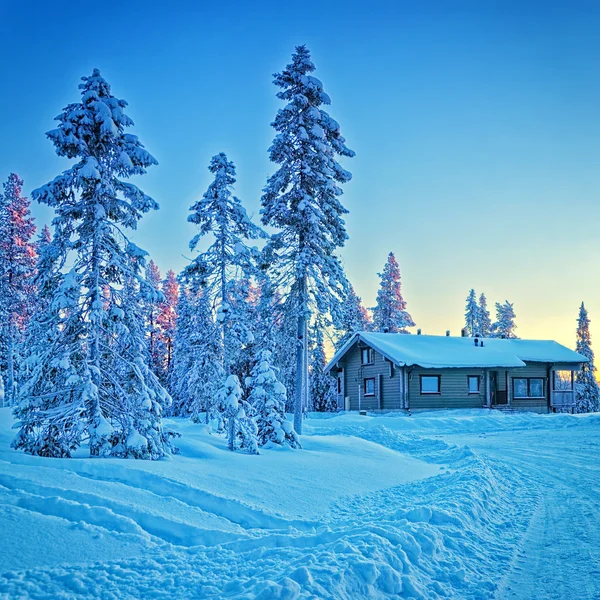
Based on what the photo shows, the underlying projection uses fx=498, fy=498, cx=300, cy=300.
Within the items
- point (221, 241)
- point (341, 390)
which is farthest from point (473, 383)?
point (221, 241)

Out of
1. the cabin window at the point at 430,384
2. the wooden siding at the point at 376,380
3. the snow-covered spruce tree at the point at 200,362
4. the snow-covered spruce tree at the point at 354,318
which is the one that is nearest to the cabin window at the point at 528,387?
the cabin window at the point at 430,384

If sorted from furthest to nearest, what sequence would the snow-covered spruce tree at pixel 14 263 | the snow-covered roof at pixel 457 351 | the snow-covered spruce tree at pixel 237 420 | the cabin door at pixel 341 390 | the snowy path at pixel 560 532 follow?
the cabin door at pixel 341 390 < the snow-covered roof at pixel 457 351 < the snow-covered spruce tree at pixel 14 263 < the snow-covered spruce tree at pixel 237 420 < the snowy path at pixel 560 532

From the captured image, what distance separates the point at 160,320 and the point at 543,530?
47.7 meters

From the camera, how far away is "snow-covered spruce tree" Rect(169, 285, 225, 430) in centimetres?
1551

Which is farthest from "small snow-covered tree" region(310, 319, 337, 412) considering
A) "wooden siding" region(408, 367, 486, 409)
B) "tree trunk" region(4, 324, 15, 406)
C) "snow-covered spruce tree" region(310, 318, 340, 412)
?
"tree trunk" region(4, 324, 15, 406)

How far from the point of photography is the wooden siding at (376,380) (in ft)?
111

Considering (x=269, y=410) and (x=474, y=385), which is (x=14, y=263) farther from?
(x=474, y=385)

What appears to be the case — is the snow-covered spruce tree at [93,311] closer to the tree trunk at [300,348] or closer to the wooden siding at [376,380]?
the tree trunk at [300,348]

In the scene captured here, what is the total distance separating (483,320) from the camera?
65.8 metres

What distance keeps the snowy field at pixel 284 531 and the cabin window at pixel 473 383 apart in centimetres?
2456

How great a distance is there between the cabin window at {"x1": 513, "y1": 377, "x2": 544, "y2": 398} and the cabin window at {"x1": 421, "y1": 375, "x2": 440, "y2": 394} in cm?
730

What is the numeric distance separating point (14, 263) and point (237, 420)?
A: 23.8 meters

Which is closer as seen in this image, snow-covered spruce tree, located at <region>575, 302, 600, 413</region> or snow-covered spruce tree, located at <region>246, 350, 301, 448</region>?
snow-covered spruce tree, located at <region>246, 350, 301, 448</region>

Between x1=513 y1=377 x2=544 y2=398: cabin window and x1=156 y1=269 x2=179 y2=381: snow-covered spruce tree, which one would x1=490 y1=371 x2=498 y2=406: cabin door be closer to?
x1=513 y1=377 x2=544 y2=398: cabin window
